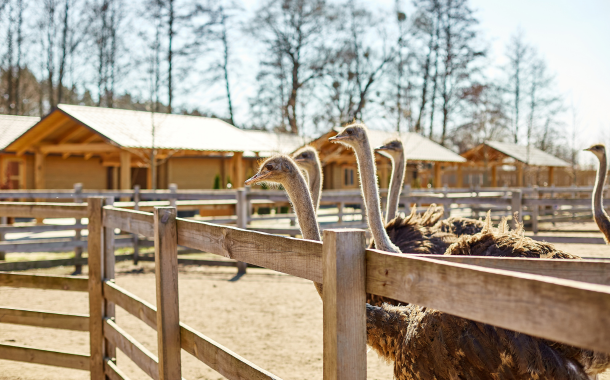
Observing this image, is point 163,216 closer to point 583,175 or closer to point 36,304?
point 36,304

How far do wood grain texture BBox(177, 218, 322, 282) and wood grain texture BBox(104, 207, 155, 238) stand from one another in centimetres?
43

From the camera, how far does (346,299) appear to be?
136cm

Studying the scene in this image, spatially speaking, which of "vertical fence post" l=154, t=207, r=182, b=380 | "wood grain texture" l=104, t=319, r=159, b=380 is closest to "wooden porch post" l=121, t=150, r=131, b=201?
"wood grain texture" l=104, t=319, r=159, b=380

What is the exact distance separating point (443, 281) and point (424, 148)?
23749 millimetres

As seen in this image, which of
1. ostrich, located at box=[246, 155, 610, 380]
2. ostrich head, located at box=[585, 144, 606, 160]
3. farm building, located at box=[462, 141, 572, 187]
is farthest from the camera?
farm building, located at box=[462, 141, 572, 187]

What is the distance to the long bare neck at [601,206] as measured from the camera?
512 cm

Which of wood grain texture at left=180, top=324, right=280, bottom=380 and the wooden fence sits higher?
the wooden fence

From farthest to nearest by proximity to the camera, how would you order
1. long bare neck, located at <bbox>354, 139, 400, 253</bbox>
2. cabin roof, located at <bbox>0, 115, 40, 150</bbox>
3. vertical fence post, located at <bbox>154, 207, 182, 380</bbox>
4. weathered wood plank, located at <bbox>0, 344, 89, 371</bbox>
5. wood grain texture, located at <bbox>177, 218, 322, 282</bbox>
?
cabin roof, located at <bbox>0, 115, 40, 150</bbox> < weathered wood plank, located at <bbox>0, 344, 89, 371</bbox> < long bare neck, located at <bbox>354, 139, 400, 253</bbox> < vertical fence post, located at <bbox>154, 207, 182, 380</bbox> < wood grain texture, located at <bbox>177, 218, 322, 282</bbox>

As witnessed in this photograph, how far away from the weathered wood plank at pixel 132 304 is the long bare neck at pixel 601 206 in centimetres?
443

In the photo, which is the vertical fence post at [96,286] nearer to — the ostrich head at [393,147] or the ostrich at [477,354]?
the ostrich at [477,354]

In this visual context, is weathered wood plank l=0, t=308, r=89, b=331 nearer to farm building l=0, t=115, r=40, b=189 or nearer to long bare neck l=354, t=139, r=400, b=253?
long bare neck l=354, t=139, r=400, b=253

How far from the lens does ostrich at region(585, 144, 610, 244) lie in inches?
202

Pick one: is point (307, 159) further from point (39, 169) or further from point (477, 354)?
point (39, 169)

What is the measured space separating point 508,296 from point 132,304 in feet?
7.99
